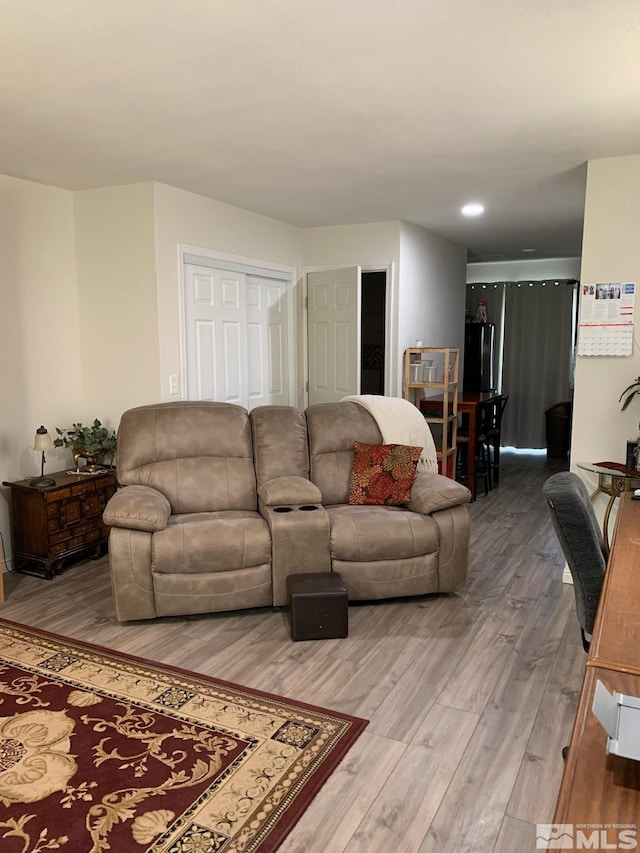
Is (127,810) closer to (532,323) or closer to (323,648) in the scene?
(323,648)

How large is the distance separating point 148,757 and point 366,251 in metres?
4.46

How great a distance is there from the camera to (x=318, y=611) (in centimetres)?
313

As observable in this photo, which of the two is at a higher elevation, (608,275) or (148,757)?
(608,275)

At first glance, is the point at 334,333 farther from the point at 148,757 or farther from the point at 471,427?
the point at 148,757

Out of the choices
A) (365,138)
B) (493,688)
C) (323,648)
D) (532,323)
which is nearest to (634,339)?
(365,138)

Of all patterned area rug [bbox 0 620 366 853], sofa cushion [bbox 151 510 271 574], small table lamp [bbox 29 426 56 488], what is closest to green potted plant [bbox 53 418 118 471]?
small table lamp [bbox 29 426 56 488]

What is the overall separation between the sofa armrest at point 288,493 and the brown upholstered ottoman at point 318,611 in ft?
1.85

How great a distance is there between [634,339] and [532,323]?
491cm

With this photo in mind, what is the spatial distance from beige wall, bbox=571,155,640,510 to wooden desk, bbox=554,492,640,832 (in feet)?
6.02

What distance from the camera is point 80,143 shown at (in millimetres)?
3311

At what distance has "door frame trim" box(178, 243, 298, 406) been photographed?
4438 millimetres

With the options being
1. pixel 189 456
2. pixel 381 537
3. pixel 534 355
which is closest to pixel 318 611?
pixel 381 537

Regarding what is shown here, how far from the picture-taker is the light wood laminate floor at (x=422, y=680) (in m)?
1.97

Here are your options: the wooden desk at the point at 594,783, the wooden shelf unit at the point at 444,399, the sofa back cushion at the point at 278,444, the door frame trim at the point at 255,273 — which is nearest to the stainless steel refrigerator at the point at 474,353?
the wooden shelf unit at the point at 444,399
